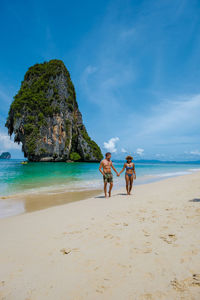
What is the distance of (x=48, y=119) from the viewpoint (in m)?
50.6

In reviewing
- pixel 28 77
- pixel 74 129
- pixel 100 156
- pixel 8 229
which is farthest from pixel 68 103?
pixel 8 229

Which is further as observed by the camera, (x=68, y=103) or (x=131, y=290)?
(x=68, y=103)

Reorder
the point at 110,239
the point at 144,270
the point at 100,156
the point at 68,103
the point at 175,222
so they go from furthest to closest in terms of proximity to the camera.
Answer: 1. the point at 100,156
2. the point at 68,103
3. the point at 175,222
4. the point at 110,239
5. the point at 144,270

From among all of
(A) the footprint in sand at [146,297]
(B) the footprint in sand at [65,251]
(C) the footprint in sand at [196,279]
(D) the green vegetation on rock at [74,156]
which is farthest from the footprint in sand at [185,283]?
(D) the green vegetation on rock at [74,156]

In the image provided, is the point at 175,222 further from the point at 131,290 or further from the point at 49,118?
the point at 49,118

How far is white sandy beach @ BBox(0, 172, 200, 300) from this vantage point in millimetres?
1658

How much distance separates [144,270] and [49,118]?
52.9m

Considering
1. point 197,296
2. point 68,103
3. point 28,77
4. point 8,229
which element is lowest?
point 8,229

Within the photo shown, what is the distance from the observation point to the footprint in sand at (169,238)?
2.51 m

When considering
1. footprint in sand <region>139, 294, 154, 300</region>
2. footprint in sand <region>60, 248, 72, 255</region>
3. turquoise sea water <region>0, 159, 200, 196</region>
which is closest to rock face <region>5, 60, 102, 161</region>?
turquoise sea water <region>0, 159, 200, 196</region>

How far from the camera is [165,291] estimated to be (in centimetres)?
158

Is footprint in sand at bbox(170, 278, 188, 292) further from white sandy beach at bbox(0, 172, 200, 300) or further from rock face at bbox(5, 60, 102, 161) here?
rock face at bbox(5, 60, 102, 161)

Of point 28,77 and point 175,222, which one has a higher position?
point 28,77

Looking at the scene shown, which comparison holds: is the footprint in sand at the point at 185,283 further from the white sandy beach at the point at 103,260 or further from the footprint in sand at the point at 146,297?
the footprint in sand at the point at 146,297
